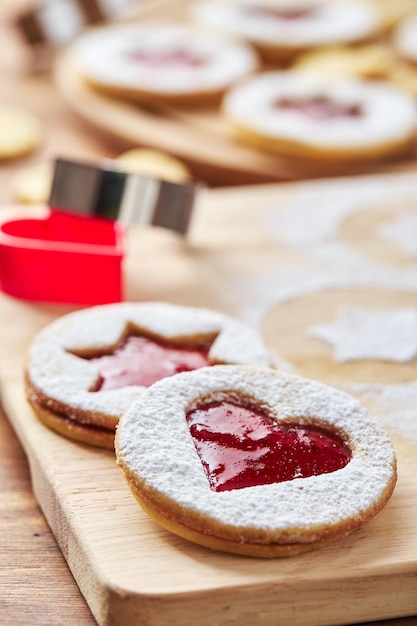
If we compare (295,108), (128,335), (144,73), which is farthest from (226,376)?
(144,73)

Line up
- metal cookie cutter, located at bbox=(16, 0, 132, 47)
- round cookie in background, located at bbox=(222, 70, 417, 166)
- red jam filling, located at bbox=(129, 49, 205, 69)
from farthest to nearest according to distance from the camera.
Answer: metal cookie cutter, located at bbox=(16, 0, 132, 47) < red jam filling, located at bbox=(129, 49, 205, 69) < round cookie in background, located at bbox=(222, 70, 417, 166)

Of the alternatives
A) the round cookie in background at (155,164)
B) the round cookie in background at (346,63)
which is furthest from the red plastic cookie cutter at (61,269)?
the round cookie in background at (346,63)

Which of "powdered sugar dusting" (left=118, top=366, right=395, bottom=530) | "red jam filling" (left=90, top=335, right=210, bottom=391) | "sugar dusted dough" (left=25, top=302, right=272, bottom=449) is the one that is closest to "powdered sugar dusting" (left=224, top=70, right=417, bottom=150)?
"sugar dusted dough" (left=25, top=302, right=272, bottom=449)

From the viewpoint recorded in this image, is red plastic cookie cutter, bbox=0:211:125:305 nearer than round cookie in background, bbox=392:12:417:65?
Yes

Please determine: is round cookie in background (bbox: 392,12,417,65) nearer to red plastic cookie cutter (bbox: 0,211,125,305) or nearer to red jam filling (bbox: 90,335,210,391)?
red plastic cookie cutter (bbox: 0,211,125,305)

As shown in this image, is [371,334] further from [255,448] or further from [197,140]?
[197,140]

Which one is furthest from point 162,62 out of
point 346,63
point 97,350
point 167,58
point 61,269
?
point 97,350
